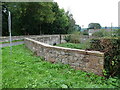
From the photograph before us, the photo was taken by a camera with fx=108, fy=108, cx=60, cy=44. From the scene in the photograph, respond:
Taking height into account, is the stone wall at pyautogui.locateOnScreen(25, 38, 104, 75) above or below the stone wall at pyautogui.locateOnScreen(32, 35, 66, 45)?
below

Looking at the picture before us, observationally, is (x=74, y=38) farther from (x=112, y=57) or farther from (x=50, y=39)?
(x=112, y=57)

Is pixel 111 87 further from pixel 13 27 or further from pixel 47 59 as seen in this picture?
pixel 13 27

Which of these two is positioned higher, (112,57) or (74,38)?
(74,38)

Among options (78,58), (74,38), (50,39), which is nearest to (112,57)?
(78,58)

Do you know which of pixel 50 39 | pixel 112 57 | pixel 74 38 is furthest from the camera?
pixel 74 38

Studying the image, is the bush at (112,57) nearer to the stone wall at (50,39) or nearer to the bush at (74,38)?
the stone wall at (50,39)

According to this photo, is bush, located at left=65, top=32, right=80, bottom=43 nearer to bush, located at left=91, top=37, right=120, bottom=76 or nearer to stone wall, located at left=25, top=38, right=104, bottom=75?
stone wall, located at left=25, top=38, right=104, bottom=75

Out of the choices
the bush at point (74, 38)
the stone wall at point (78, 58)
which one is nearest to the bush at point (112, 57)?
the stone wall at point (78, 58)

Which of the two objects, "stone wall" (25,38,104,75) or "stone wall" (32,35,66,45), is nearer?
"stone wall" (25,38,104,75)

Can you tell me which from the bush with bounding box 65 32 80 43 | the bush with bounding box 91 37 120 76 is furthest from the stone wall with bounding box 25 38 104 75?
the bush with bounding box 65 32 80 43

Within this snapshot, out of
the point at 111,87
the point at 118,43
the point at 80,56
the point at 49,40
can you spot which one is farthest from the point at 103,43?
the point at 49,40

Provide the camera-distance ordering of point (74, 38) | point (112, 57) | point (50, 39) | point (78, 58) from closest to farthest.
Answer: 1. point (112, 57)
2. point (78, 58)
3. point (50, 39)
4. point (74, 38)

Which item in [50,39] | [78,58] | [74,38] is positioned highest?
[74,38]

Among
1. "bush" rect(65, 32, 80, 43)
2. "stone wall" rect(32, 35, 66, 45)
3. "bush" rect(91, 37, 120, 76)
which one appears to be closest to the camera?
"bush" rect(91, 37, 120, 76)
